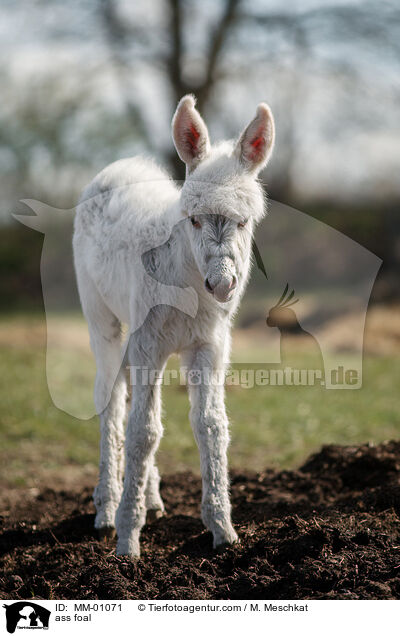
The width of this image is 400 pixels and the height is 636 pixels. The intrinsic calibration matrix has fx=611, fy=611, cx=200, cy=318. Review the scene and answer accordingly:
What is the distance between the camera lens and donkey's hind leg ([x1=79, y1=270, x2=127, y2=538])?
4.71 m

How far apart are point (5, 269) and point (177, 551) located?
56.5ft

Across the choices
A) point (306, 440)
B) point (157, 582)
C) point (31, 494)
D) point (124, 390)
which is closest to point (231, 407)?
point (306, 440)

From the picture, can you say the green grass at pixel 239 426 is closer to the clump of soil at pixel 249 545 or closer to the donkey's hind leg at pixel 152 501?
the clump of soil at pixel 249 545

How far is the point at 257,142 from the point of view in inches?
149

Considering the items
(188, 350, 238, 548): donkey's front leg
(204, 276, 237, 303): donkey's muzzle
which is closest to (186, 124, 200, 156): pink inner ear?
(204, 276, 237, 303): donkey's muzzle

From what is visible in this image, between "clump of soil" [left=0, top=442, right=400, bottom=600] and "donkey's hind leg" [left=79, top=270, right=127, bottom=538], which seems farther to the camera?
"donkey's hind leg" [left=79, top=270, right=127, bottom=538]

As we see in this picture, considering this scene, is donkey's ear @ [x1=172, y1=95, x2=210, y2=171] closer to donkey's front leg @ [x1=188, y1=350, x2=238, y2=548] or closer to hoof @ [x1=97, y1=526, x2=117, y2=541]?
donkey's front leg @ [x1=188, y1=350, x2=238, y2=548]

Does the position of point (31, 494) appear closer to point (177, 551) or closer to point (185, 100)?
point (177, 551)

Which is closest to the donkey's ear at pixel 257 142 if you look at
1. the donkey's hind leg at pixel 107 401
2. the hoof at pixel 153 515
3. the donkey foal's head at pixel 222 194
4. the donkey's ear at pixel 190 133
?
the donkey foal's head at pixel 222 194

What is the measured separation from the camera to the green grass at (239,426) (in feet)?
23.8

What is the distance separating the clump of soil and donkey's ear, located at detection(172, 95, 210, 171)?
2.47 metres

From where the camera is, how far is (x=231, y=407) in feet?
30.5

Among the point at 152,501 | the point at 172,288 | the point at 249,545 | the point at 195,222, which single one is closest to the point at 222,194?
the point at 195,222
